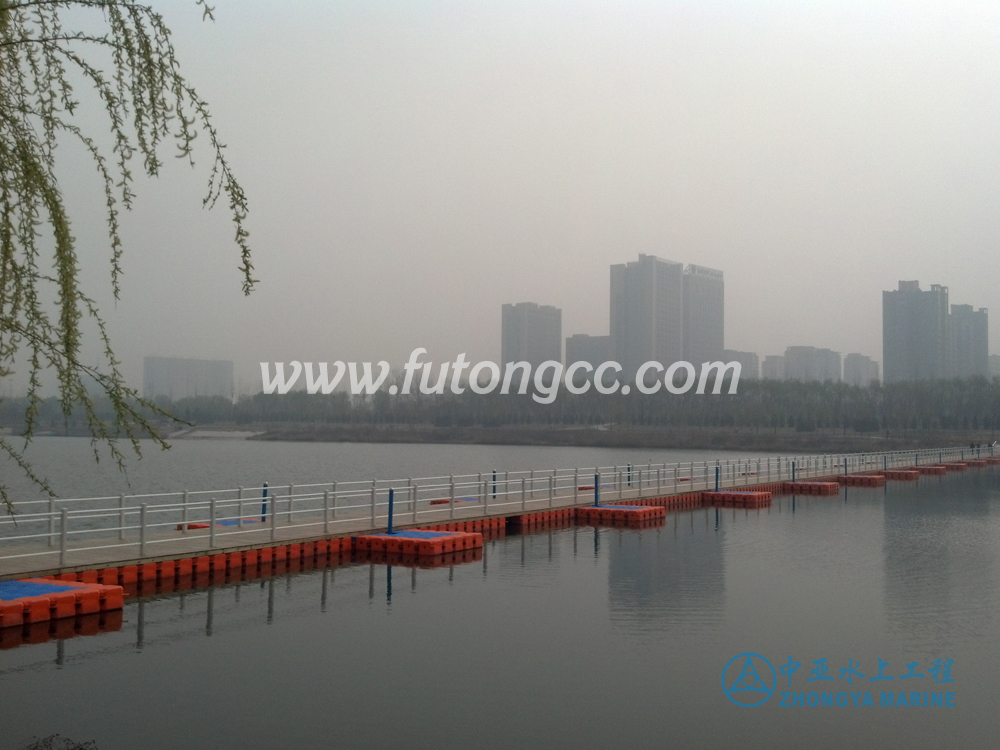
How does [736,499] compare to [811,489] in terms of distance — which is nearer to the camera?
[736,499]

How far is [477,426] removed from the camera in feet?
628

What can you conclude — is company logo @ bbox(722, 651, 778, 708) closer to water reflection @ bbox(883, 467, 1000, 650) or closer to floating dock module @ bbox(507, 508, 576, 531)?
water reflection @ bbox(883, 467, 1000, 650)

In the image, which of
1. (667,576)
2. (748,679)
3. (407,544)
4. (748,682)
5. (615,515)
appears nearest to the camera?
(748,682)

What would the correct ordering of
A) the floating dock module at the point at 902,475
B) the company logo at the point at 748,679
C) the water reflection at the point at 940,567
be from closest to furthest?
the company logo at the point at 748,679 → the water reflection at the point at 940,567 → the floating dock module at the point at 902,475

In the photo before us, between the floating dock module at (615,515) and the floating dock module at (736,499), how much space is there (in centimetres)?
773

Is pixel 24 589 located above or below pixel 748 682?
above

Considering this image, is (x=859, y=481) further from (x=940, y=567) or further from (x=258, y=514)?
(x=258, y=514)

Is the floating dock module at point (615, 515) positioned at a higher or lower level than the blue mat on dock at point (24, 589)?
lower

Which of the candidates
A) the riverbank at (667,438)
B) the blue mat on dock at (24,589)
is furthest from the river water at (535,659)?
the riverbank at (667,438)

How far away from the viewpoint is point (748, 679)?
506 inches

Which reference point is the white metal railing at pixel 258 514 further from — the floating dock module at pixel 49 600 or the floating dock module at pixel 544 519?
the floating dock module at pixel 49 600

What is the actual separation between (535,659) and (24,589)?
323 inches

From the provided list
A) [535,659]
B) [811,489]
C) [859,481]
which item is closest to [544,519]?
[535,659]

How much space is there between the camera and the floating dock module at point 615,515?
3173 cm
